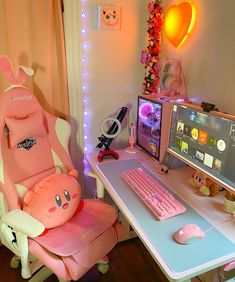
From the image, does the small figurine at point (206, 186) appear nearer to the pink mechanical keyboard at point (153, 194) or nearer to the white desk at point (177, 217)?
the white desk at point (177, 217)

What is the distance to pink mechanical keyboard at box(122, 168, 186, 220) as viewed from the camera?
3.51ft

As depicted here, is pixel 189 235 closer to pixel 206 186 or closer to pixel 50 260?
pixel 206 186

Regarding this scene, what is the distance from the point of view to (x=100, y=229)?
1315mm

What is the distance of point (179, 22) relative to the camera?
4.91 feet

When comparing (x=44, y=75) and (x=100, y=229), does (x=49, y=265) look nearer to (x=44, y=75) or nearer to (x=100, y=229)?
(x=100, y=229)

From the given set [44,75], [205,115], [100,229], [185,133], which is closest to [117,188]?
[100,229]

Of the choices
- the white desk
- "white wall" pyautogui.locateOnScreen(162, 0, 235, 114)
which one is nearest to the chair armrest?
the white desk

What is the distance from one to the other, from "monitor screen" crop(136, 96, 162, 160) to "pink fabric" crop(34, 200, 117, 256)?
1.62 feet

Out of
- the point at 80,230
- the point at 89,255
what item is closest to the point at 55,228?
the point at 80,230

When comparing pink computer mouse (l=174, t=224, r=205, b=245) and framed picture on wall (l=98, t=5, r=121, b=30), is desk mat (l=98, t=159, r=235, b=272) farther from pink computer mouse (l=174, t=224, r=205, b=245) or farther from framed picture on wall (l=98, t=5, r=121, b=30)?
framed picture on wall (l=98, t=5, r=121, b=30)

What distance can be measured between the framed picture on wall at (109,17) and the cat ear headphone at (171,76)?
18.1 inches

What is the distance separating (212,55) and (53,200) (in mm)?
1192

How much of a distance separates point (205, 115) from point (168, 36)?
73 centimetres

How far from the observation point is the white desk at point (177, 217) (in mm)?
823
